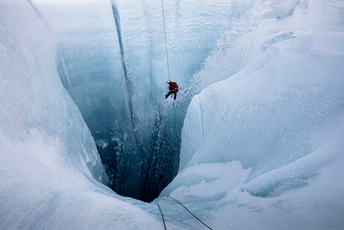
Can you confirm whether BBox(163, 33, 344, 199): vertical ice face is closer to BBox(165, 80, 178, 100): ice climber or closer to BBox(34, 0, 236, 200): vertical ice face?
BBox(165, 80, 178, 100): ice climber

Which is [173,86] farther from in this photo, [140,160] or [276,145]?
[276,145]

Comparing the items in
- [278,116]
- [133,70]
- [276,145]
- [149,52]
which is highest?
[149,52]

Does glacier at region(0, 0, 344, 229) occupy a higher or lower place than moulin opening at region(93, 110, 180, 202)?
higher

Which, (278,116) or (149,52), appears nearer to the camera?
(278,116)

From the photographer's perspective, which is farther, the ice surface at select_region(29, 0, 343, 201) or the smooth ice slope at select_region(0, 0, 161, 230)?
the ice surface at select_region(29, 0, 343, 201)

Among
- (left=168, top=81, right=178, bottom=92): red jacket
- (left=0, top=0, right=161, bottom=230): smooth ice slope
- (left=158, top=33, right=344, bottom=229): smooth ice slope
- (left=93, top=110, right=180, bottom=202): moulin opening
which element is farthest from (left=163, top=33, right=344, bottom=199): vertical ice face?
(left=93, top=110, right=180, bottom=202): moulin opening

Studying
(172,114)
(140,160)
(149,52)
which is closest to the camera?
(149,52)

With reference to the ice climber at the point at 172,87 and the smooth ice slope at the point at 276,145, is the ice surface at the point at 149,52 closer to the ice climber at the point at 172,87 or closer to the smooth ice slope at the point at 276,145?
the ice climber at the point at 172,87

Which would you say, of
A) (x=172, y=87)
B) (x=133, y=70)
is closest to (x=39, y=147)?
(x=133, y=70)

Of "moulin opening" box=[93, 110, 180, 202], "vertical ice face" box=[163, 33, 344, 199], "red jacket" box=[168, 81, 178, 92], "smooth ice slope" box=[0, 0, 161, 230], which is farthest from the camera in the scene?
"moulin opening" box=[93, 110, 180, 202]
